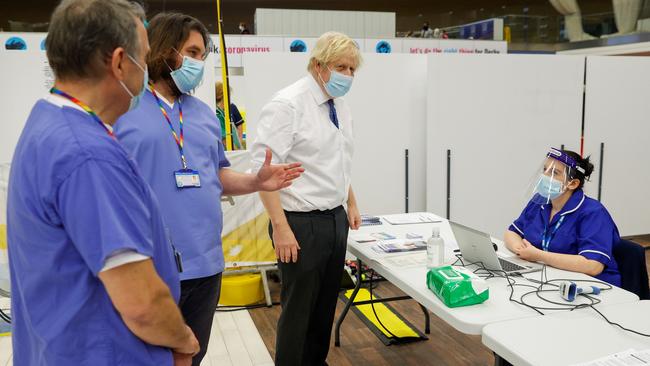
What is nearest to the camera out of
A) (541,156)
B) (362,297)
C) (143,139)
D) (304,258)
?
(143,139)

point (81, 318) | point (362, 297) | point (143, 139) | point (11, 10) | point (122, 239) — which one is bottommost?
→ point (362, 297)

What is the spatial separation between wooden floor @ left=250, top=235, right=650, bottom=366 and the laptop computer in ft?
2.81

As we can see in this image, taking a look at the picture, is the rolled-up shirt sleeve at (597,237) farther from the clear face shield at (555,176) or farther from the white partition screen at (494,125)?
the white partition screen at (494,125)

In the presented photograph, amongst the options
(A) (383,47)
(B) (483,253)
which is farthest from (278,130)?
(A) (383,47)

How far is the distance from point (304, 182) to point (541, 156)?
10.4ft

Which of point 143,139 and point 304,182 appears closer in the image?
point 143,139

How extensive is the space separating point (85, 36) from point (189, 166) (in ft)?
2.11

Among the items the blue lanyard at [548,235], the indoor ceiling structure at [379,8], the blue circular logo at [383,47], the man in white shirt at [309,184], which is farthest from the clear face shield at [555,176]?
the indoor ceiling structure at [379,8]

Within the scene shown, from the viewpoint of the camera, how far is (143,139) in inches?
54.6

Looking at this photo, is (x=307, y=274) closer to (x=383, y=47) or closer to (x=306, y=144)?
(x=306, y=144)

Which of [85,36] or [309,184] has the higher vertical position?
[85,36]

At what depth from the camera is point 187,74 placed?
5.04ft

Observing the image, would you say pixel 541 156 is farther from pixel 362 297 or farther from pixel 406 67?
pixel 362 297

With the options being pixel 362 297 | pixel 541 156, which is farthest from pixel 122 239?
pixel 541 156
